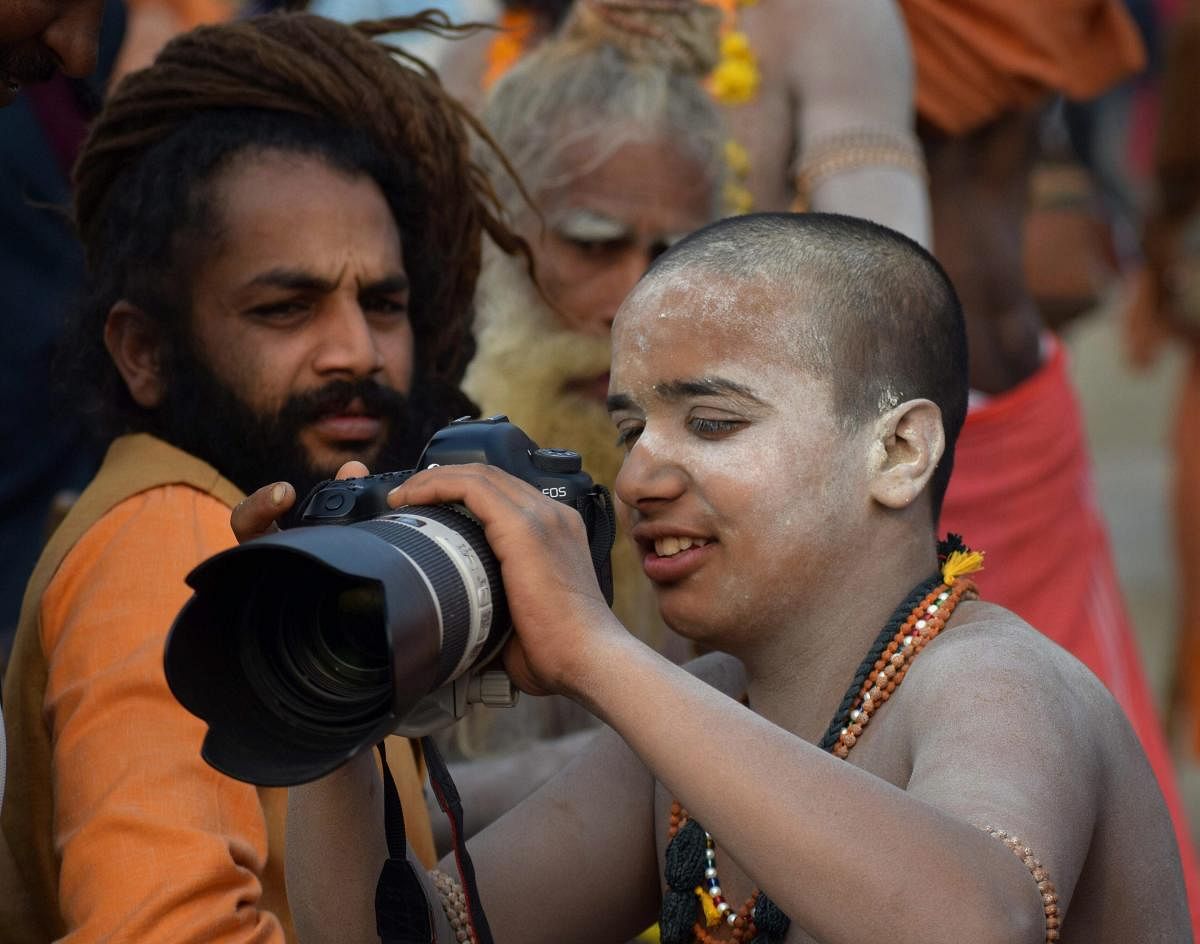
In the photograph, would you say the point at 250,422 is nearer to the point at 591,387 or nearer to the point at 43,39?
the point at 43,39

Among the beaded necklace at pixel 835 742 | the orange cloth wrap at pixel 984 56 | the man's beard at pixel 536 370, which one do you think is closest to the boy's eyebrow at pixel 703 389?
the beaded necklace at pixel 835 742

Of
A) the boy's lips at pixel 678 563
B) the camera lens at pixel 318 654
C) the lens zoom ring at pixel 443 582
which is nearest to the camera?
the lens zoom ring at pixel 443 582

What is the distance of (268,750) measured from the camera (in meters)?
2.00

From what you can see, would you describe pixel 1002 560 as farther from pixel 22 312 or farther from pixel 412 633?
pixel 412 633

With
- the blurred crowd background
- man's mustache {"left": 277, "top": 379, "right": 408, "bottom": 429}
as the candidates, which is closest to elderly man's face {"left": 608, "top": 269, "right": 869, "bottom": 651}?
man's mustache {"left": 277, "top": 379, "right": 408, "bottom": 429}

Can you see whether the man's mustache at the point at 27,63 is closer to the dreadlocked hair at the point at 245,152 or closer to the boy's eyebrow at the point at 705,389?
the dreadlocked hair at the point at 245,152

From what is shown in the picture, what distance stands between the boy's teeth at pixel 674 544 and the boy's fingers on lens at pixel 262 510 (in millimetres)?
411

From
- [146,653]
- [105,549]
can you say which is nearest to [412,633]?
[146,653]

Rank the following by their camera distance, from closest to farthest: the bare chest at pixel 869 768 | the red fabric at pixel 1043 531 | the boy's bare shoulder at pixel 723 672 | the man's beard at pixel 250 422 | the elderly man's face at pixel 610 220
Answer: the bare chest at pixel 869 768
the boy's bare shoulder at pixel 723 672
the man's beard at pixel 250 422
the elderly man's face at pixel 610 220
the red fabric at pixel 1043 531

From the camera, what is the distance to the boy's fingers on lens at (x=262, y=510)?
7.01 ft

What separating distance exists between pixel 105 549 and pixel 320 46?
3.18 feet

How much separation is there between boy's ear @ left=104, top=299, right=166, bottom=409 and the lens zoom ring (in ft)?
3.73

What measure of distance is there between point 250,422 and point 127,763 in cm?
64

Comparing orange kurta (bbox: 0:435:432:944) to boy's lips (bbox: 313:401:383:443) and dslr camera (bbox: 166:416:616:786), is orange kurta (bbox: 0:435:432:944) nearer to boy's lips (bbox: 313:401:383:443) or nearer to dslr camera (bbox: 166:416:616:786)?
boy's lips (bbox: 313:401:383:443)
